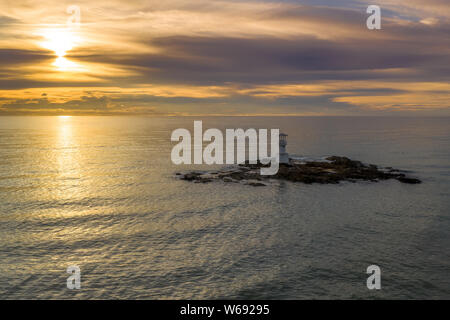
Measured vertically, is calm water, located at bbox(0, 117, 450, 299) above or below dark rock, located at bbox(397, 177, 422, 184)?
below

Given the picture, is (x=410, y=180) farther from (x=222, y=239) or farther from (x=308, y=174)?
(x=222, y=239)

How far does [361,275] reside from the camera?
19.2 metres

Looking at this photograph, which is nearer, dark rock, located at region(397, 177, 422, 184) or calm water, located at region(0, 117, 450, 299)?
calm water, located at region(0, 117, 450, 299)

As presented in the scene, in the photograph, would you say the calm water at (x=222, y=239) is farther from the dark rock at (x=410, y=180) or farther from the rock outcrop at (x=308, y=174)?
the rock outcrop at (x=308, y=174)

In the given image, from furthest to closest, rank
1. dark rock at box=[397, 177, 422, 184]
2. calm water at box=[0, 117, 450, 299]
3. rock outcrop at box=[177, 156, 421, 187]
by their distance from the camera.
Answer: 1. rock outcrop at box=[177, 156, 421, 187]
2. dark rock at box=[397, 177, 422, 184]
3. calm water at box=[0, 117, 450, 299]

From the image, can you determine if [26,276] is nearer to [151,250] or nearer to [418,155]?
[151,250]

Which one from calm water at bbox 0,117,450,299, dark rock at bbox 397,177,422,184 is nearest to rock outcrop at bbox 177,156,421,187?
dark rock at bbox 397,177,422,184

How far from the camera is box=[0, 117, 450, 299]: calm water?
18.3m

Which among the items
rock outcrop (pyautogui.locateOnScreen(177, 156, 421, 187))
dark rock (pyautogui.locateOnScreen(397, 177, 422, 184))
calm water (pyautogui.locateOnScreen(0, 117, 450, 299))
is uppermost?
rock outcrop (pyautogui.locateOnScreen(177, 156, 421, 187))

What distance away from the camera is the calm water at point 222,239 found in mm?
18328

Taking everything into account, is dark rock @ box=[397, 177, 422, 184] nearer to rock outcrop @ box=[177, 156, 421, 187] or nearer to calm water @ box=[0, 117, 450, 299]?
rock outcrop @ box=[177, 156, 421, 187]

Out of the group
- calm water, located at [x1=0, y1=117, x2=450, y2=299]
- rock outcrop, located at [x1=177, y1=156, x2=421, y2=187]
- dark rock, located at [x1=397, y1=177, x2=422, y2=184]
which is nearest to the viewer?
calm water, located at [x1=0, y1=117, x2=450, y2=299]

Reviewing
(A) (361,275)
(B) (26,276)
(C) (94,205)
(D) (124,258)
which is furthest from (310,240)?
(C) (94,205)
